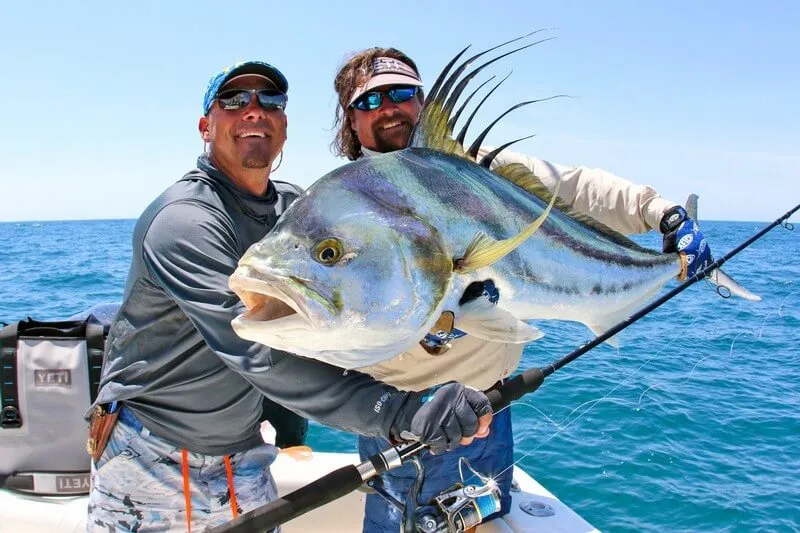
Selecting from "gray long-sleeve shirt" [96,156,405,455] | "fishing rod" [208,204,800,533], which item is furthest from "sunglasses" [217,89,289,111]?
"fishing rod" [208,204,800,533]

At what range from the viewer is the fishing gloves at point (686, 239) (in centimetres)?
260

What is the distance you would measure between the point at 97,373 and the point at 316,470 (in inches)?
55.4

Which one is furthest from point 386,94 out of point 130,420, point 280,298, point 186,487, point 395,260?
point 186,487

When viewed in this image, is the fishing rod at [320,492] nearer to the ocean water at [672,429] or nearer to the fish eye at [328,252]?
the fish eye at [328,252]

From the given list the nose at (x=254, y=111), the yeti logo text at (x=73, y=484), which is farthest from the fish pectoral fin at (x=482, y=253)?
the yeti logo text at (x=73, y=484)

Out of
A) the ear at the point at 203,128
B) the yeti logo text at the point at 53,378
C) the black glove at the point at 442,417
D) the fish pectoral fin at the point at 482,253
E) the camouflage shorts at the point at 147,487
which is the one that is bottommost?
the yeti logo text at the point at 53,378

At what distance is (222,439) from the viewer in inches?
85.0

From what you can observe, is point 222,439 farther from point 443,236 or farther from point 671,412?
point 671,412

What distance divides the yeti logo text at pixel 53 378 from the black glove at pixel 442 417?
2415mm

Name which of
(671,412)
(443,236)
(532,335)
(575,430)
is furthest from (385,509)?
(671,412)

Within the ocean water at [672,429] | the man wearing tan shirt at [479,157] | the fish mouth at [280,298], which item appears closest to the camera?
the fish mouth at [280,298]

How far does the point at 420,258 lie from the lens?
1.56m

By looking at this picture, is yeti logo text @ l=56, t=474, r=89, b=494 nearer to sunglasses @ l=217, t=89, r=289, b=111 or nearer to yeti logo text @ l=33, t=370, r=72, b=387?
yeti logo text @ l=33, t=370, r=72, b=387

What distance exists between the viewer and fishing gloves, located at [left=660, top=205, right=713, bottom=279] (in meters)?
2.60
